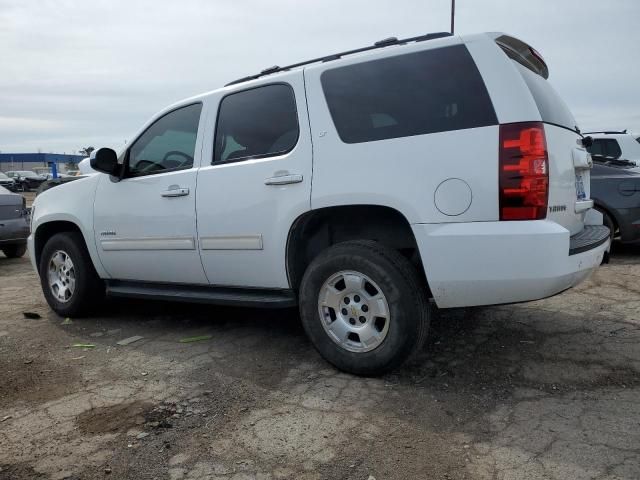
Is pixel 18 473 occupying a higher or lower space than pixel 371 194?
lower

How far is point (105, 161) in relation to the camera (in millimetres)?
4336

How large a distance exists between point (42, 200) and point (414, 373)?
397 cm

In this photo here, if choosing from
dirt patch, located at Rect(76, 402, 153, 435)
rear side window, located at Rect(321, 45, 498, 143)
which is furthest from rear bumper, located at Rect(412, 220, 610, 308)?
dirt patch, located at Rect(76, 402, 153, 435)

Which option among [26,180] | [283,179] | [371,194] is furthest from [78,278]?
[26,180]

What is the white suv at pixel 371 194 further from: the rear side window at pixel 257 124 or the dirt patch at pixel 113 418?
the dirt patch at pixel 113 418

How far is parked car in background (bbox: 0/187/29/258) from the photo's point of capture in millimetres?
8414

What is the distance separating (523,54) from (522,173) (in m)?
1.07

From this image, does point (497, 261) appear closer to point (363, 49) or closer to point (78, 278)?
point (363, 49)

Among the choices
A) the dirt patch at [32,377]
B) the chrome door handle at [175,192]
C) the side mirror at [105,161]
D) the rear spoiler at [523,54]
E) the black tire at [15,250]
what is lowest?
the dirt patch at [32,377]

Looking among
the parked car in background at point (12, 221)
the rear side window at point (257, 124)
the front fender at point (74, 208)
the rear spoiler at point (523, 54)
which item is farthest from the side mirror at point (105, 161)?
the parked car in background at point (12, 221)

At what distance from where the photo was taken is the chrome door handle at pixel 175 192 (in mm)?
3905

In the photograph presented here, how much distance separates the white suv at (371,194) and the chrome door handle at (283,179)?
20 millimetres

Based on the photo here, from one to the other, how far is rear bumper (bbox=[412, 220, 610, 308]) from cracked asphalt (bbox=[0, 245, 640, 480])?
0.59m

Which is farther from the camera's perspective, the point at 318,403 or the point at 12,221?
the point at 12,221
